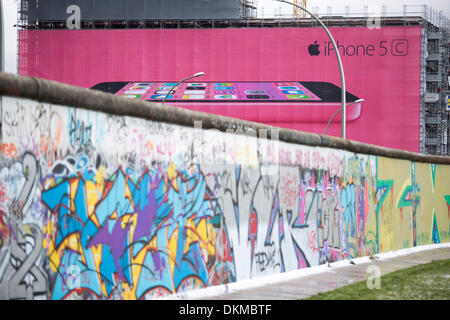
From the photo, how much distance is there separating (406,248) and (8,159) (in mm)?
12256

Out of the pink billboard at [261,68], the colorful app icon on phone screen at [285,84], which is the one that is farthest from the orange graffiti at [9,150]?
the colorful app icon on phone screen at [285,84]

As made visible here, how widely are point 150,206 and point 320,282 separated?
12.6 ft

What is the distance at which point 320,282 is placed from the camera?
1049cm

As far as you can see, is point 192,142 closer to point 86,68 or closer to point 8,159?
point 8,159

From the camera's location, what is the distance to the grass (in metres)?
9.02

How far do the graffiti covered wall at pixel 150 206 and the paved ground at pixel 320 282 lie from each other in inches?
13.5

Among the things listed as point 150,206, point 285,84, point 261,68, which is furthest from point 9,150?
point 261,68

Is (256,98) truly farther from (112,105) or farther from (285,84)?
(112,105)

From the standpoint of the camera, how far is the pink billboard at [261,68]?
5859 cm

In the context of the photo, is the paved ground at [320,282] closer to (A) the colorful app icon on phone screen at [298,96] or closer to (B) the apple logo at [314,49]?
(A) the colorful app icon on phone screen at [298,96]

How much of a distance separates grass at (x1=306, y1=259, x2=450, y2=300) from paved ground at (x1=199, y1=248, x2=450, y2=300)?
0.30m

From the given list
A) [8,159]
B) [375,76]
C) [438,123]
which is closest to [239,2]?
[375,76]

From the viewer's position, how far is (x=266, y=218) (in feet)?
34.1

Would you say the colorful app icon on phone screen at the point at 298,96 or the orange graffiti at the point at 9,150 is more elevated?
the colorful app icon on phone screen at the point at 298,96
